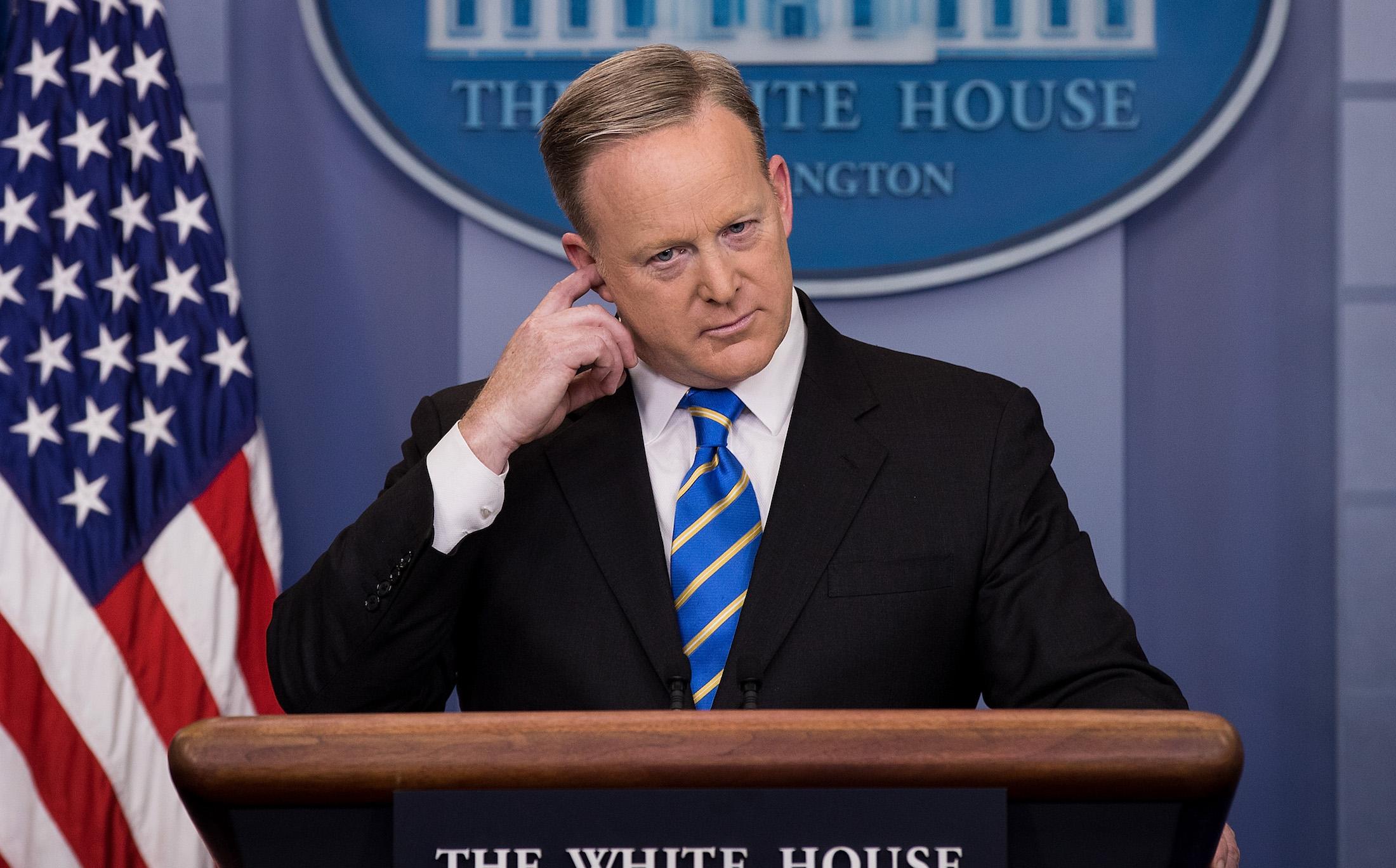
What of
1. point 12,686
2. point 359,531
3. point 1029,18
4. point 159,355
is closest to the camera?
point 359,531

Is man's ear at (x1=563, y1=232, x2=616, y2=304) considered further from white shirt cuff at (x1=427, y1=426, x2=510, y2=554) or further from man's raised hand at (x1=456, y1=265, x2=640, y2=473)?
white shirt cuff at (x1=427, y1=426, x2=510, y2=554)

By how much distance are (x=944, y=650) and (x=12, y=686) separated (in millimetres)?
1633

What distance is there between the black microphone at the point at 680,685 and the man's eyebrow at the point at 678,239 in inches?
17.6

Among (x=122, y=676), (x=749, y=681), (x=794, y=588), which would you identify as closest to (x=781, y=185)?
(x=794, y=588)

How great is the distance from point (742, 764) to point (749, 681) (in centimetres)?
48

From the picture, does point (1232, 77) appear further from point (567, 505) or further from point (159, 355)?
point (159, 355)

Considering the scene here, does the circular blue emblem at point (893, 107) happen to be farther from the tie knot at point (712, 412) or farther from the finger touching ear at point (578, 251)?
the tie knot at point (712, 412)

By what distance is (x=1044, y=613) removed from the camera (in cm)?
144

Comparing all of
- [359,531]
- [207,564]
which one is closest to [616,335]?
[359,531]

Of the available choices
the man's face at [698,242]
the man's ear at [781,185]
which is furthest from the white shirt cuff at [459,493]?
the man's ear at [781,185]

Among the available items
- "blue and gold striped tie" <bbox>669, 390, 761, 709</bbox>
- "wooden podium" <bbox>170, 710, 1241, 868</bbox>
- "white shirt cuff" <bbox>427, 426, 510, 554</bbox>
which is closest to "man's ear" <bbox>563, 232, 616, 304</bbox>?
"blue and gold striped tie" <bbox>669, 390, 761, 709</bbox>

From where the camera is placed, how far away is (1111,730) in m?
0.79

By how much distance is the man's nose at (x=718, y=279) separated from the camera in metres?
1.49

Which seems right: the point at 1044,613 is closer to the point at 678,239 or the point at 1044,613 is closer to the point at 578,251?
the point at 678,239
